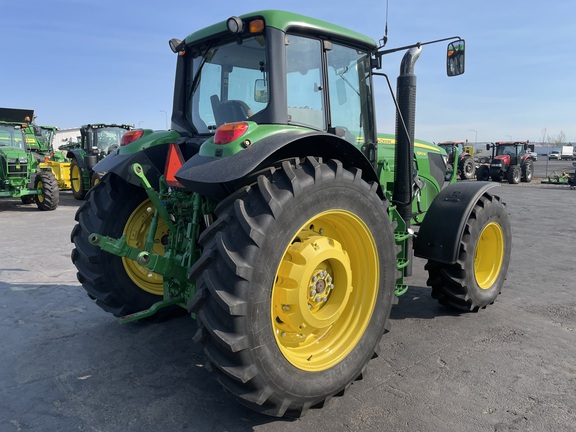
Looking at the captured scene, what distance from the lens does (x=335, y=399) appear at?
2648mm

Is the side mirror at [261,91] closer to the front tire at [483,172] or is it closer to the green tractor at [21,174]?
the green tractor at [21,174]

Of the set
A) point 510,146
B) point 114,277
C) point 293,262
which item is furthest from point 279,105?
point 510,146

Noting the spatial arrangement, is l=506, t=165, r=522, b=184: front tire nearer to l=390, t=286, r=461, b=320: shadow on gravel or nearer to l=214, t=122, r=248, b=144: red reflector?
l=390, t=286, r=461, b=320: shadow on gravel

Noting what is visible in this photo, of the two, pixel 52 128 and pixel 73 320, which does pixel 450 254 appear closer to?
pixel 73 320

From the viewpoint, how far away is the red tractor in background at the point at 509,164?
874 inches

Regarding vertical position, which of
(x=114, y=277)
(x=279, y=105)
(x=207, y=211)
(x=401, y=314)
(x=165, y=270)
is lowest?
(x=401, y=314)

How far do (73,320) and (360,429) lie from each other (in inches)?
112

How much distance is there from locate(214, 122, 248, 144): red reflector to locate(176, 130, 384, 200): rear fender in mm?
106

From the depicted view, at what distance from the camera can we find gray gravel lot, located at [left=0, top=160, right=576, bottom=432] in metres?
2.44

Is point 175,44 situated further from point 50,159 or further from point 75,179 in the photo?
point 50,159

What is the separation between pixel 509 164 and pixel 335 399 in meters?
23.3

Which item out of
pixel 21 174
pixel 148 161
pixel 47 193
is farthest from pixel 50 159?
pixel 148 161

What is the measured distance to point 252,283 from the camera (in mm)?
2113

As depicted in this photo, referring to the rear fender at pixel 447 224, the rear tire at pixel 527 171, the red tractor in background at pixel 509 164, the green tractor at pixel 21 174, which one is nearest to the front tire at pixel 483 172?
the red tractor in background at pixel 509 164
